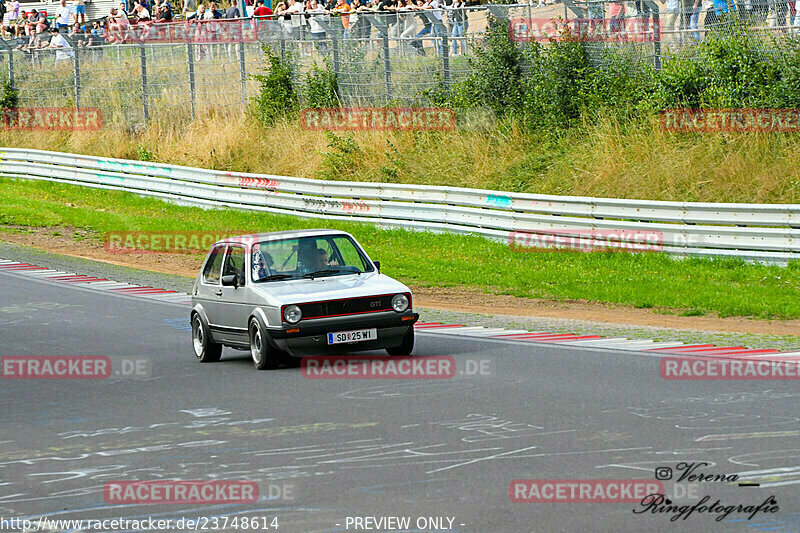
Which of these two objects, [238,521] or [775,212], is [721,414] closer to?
[238,521]

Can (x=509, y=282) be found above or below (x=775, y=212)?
below

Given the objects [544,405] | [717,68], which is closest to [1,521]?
[544,405]

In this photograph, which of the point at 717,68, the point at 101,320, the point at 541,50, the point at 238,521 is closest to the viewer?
the point at 238,521

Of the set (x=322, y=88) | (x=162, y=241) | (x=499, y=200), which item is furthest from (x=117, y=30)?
(x=499, y=200)

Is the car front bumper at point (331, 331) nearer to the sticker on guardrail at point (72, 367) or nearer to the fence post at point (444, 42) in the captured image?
the sticker on guardrail at point (72, 367)

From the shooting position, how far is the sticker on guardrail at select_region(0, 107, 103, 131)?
1519 inches

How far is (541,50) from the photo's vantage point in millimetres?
26156

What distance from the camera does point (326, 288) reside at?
11.9m

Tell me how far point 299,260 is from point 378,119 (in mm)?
16932

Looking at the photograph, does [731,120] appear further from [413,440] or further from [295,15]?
[413,440]

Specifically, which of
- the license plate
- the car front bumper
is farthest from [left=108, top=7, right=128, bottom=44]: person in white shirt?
the license plate

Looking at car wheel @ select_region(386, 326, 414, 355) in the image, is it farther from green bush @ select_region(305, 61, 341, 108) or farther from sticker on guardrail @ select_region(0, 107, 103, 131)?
sticker on guardrail @ select_region(0, 107, 103, 131)

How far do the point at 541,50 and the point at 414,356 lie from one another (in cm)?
1534

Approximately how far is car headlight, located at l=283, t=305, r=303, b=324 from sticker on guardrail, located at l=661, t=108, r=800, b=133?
1324 cm
